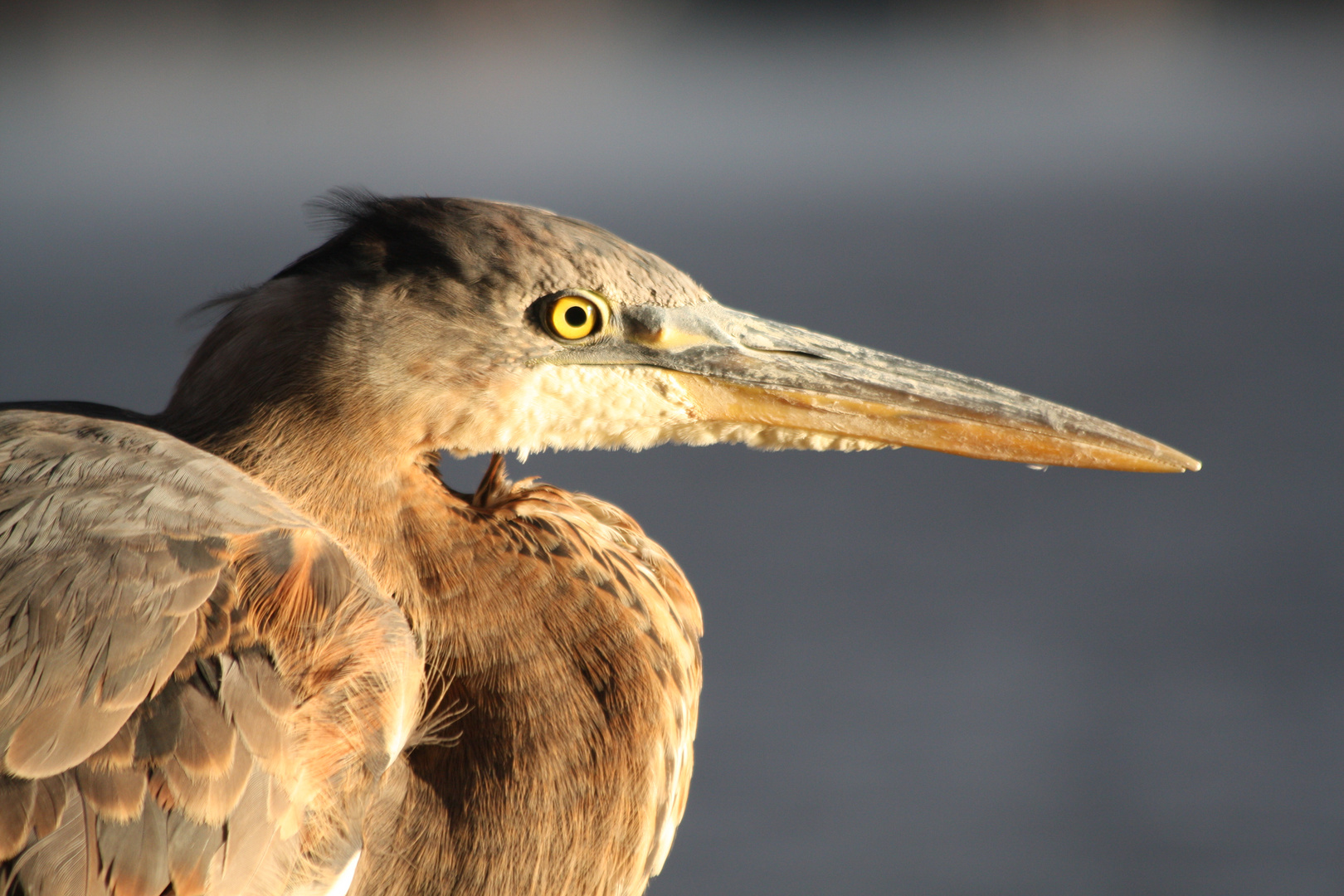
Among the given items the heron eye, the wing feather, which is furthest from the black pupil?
the wing feather

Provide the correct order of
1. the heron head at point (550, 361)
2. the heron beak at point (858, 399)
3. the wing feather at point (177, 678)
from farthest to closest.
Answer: the heron beak at point (858, 399)
the heron head at point (550, 361)
the wing feather at point (177, 678)

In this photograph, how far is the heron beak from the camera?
43.9 inches

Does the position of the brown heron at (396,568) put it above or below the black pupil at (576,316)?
below

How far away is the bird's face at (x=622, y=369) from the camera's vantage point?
3.30ft

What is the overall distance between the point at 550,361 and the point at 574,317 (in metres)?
0.05

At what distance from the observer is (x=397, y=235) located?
1021 mm

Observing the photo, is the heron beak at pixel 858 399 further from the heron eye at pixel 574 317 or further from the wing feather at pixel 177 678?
the wing feather at pixel 177 678

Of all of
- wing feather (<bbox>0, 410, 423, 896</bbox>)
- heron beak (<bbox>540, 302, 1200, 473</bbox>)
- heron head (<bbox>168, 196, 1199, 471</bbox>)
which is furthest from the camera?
heron beak (<bbox>540, 302, 1200, 473</bbox>)

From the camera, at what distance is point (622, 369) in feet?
3.58

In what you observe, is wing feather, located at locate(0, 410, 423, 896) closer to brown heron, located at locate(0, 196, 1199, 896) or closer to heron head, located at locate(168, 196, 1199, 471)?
brown heron, located at locate(0, 196, 1199, 896)

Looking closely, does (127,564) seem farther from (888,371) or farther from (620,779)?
(888,371)

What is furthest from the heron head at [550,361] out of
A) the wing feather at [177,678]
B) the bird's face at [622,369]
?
the wing feather at [177,678]

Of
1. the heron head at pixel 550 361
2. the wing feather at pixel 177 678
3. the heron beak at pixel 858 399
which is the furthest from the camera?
the heron beak at pixel 858 399

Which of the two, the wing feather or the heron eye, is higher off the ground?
the heron eye
